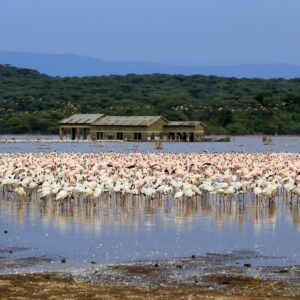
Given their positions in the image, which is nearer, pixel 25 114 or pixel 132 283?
pixel 132 283

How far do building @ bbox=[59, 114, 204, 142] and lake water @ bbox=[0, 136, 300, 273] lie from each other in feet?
299

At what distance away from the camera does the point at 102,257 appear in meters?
17.0

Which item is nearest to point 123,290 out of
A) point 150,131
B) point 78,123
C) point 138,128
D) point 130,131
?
point 138,128

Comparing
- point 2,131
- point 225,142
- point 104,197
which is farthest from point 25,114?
point 104,197

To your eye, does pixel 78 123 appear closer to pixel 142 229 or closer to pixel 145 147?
pixel 145 147

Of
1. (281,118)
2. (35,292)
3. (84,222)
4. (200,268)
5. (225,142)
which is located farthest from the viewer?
(281,118)

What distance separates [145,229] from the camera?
21109 millimetres

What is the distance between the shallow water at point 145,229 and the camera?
1745 centimetres

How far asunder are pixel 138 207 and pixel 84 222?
3.80 meters

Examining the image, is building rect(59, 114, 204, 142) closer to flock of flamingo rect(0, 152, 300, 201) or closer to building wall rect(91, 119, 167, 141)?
building wall rect(91, 119, 167, 141)

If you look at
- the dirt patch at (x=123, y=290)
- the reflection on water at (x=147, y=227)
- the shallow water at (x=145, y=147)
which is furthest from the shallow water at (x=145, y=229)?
the shallow water at (x=145, y=147)

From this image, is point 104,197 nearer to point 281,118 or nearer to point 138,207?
point 138,207

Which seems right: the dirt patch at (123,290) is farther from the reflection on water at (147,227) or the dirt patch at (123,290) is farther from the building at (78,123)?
the building at (78,123)

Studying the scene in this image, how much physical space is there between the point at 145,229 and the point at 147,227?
41 cm
